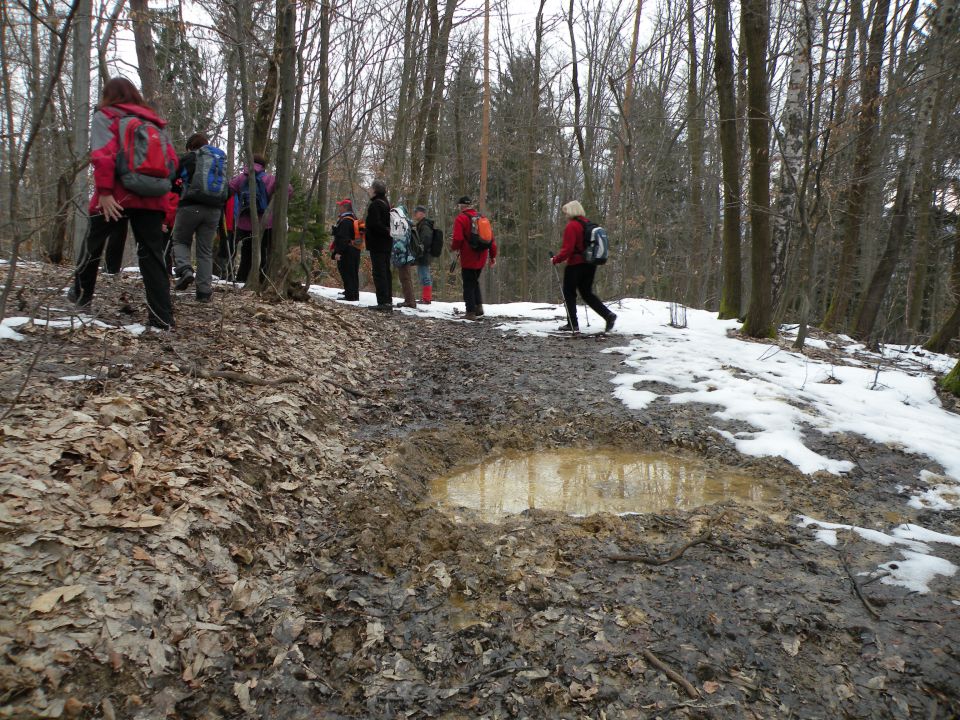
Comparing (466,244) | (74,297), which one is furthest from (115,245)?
(466,244)

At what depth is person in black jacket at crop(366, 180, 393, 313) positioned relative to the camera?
30.8ft

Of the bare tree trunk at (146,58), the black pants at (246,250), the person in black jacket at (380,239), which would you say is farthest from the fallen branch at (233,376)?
the bare tree trunk at (146,58)

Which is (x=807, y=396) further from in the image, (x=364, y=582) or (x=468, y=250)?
(x=468, y=250)

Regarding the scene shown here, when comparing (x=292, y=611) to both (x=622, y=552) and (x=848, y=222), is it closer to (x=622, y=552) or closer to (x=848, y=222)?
(x=622, y=552)

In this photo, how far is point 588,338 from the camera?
855 cm

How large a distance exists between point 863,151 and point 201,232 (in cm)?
1280

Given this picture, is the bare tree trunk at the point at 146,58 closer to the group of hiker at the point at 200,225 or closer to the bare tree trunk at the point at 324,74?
the group of hiker at the point at 200,225

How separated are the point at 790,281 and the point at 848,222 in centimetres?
623

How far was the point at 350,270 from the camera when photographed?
10.5m

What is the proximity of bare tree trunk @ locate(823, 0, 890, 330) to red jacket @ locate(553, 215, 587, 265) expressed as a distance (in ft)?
13.3

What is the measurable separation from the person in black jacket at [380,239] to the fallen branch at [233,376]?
504cm

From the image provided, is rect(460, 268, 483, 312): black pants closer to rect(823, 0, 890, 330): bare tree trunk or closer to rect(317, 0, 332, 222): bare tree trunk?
rect(317, 0, 332, 222): bare tree trunk

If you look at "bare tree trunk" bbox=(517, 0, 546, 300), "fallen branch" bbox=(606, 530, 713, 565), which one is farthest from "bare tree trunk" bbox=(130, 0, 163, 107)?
"bare tree trunk" bbox=(517, 0, 546, 300)

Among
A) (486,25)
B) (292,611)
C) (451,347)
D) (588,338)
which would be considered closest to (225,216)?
(451,347)
